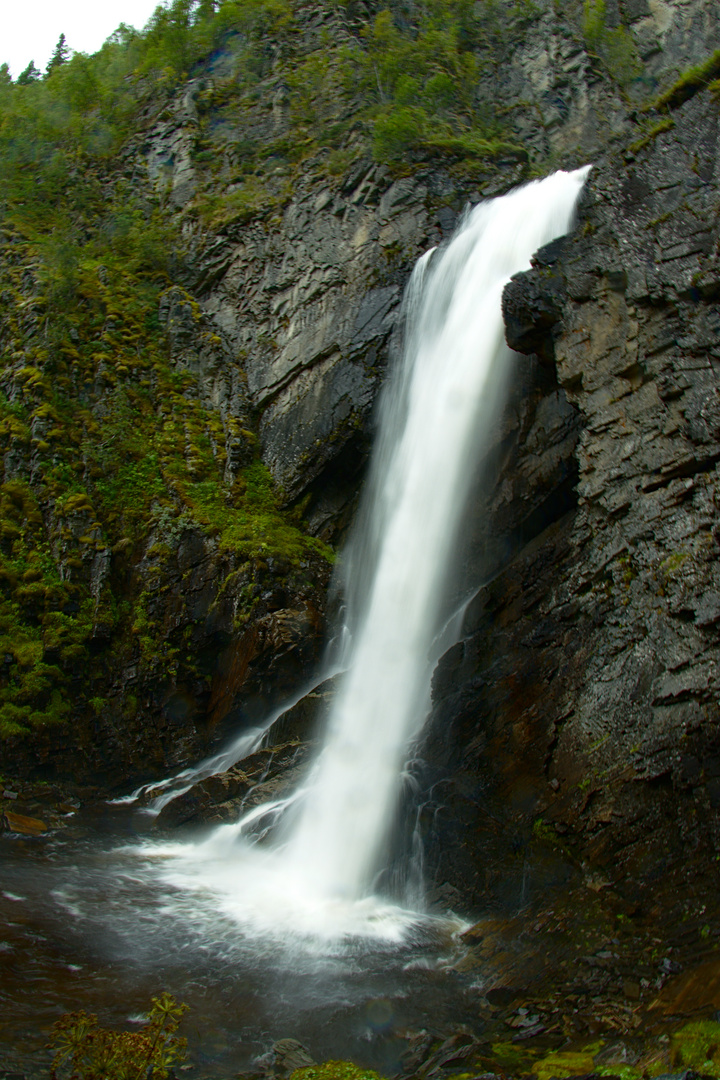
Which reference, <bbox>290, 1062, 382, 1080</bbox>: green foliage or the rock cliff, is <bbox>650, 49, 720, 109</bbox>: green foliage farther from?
<bbox>290, 1062, 382, 1080</bbox>: green foliage

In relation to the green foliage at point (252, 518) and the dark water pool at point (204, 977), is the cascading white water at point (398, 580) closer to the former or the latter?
the dark water pool at point (204, 977)

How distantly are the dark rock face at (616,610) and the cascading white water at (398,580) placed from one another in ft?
5.48

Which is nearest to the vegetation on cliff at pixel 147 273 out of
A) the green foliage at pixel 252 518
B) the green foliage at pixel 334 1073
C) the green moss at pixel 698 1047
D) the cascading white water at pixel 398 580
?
the green foliage at pixel 252 518

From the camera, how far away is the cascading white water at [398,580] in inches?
420

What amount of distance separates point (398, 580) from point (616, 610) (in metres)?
6.54

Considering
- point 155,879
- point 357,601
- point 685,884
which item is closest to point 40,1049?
point 155,879

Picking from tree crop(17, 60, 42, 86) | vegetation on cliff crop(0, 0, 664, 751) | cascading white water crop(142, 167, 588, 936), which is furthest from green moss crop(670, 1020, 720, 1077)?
tree crop(17, 60, 42, 86)

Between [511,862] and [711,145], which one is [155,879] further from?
[711,145]

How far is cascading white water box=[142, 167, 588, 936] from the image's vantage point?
10.7m

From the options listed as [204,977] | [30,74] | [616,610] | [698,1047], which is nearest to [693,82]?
[616,610]

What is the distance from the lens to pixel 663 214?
12.2 metres

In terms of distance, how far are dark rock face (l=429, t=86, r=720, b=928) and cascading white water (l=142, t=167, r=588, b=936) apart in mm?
1669

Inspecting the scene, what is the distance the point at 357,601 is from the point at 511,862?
843 cm

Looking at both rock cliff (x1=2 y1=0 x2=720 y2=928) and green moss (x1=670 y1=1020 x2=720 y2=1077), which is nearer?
green moss (x1=670 y1=1020 x2=720 y2=1077)
